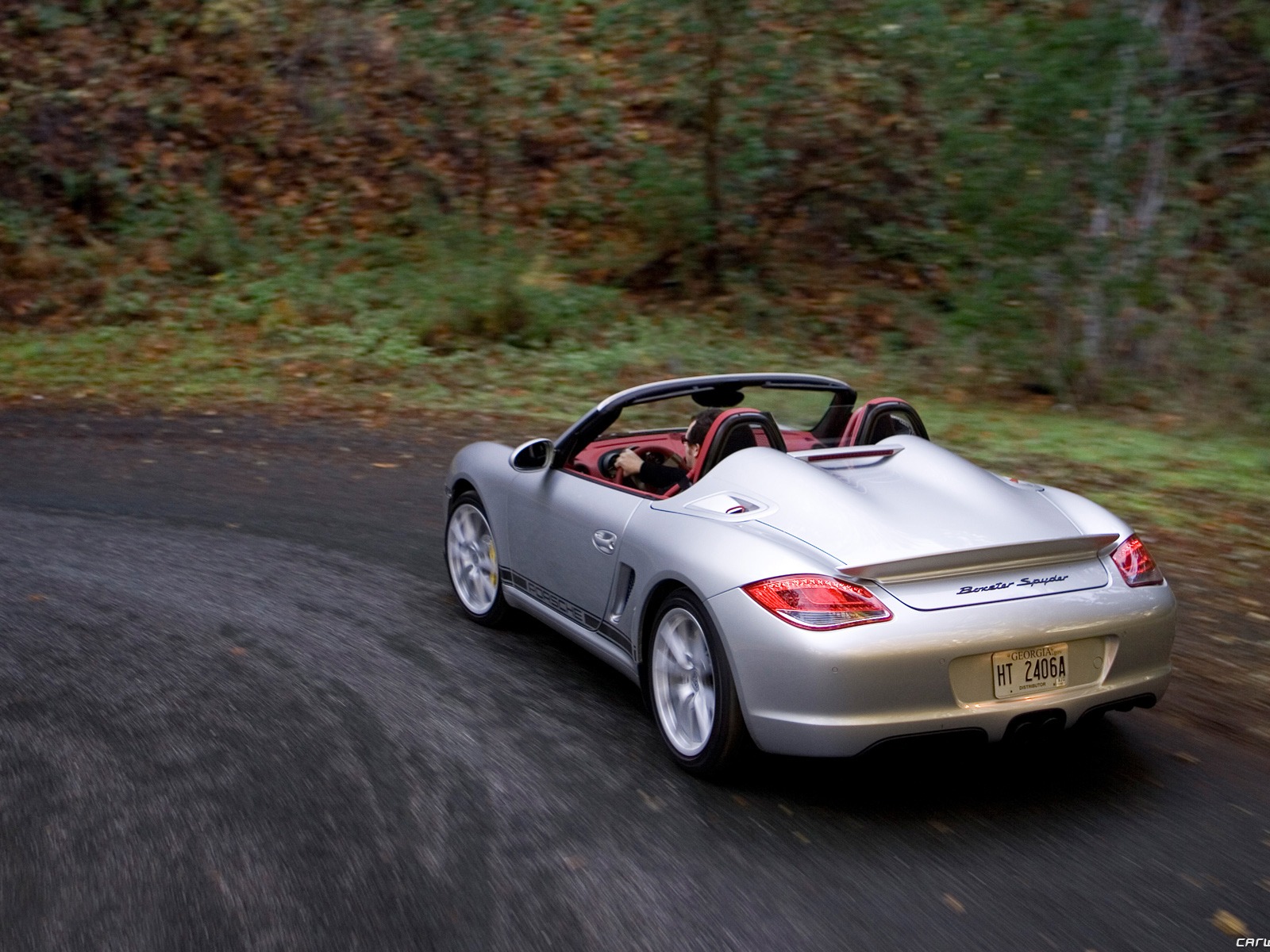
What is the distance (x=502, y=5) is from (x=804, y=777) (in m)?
17.2

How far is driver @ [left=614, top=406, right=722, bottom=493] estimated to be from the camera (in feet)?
17.4

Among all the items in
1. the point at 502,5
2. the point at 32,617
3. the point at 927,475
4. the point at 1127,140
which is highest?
the point at 502,5

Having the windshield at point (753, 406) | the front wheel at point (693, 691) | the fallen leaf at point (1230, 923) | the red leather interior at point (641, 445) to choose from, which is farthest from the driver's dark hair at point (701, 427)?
the windshield at point (753, 406)

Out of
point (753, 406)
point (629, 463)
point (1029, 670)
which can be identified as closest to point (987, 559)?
point (1029, 670)

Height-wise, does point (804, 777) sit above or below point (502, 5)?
below

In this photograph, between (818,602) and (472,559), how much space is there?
2.88 m

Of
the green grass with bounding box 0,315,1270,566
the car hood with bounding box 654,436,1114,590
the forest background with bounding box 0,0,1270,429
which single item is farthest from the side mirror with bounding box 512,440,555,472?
the forest background with bounding box 0,0,1270,429

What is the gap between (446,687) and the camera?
212 inches

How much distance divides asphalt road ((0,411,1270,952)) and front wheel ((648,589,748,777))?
0.41 ft

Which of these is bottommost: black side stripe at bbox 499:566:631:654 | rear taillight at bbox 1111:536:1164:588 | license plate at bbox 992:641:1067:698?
black side stripe at bbox 499:566:631:654

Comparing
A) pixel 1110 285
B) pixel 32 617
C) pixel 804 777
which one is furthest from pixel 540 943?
pixel 1110 285

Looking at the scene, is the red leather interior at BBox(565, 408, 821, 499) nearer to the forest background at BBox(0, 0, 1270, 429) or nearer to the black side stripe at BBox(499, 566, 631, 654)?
the black side stripe at BBox(499, 566, 631, 654)

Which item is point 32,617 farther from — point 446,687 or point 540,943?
point 540,943

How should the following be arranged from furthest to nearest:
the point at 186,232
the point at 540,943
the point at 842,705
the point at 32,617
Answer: the point at 186,232
the point at 32,617
the point at 842,705
the point at 540,943
